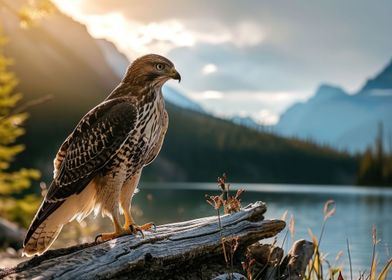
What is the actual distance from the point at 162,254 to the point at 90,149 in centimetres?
158

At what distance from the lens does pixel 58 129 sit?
643 feet

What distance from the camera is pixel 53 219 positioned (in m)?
6.94

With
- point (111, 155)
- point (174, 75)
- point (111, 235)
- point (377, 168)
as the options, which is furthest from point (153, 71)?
point (377, 168)

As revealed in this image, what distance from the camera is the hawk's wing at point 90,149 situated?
21.9 feet

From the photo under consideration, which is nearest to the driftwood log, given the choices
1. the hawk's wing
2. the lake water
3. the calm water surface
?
the lake water

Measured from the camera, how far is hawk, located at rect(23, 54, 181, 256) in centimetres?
668

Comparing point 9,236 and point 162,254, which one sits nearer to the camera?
point 162,254

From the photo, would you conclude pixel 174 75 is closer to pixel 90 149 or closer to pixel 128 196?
pixel 90 149

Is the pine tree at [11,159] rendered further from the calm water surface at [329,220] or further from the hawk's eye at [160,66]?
the hawk's eye at [160,66]

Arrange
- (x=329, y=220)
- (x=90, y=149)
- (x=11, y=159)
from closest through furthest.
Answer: (x=90, y=149)
(x=11, y=159)
(x=329, y=220)

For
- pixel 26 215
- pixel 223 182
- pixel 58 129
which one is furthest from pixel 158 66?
pixel 58 129

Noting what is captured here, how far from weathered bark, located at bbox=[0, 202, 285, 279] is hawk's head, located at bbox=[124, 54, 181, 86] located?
173 centimetres

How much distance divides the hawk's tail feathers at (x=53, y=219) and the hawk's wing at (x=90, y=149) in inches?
1.1

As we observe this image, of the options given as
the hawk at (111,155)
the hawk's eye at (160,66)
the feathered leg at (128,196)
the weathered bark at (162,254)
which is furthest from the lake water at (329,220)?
the hawk's eye at (160,66)
